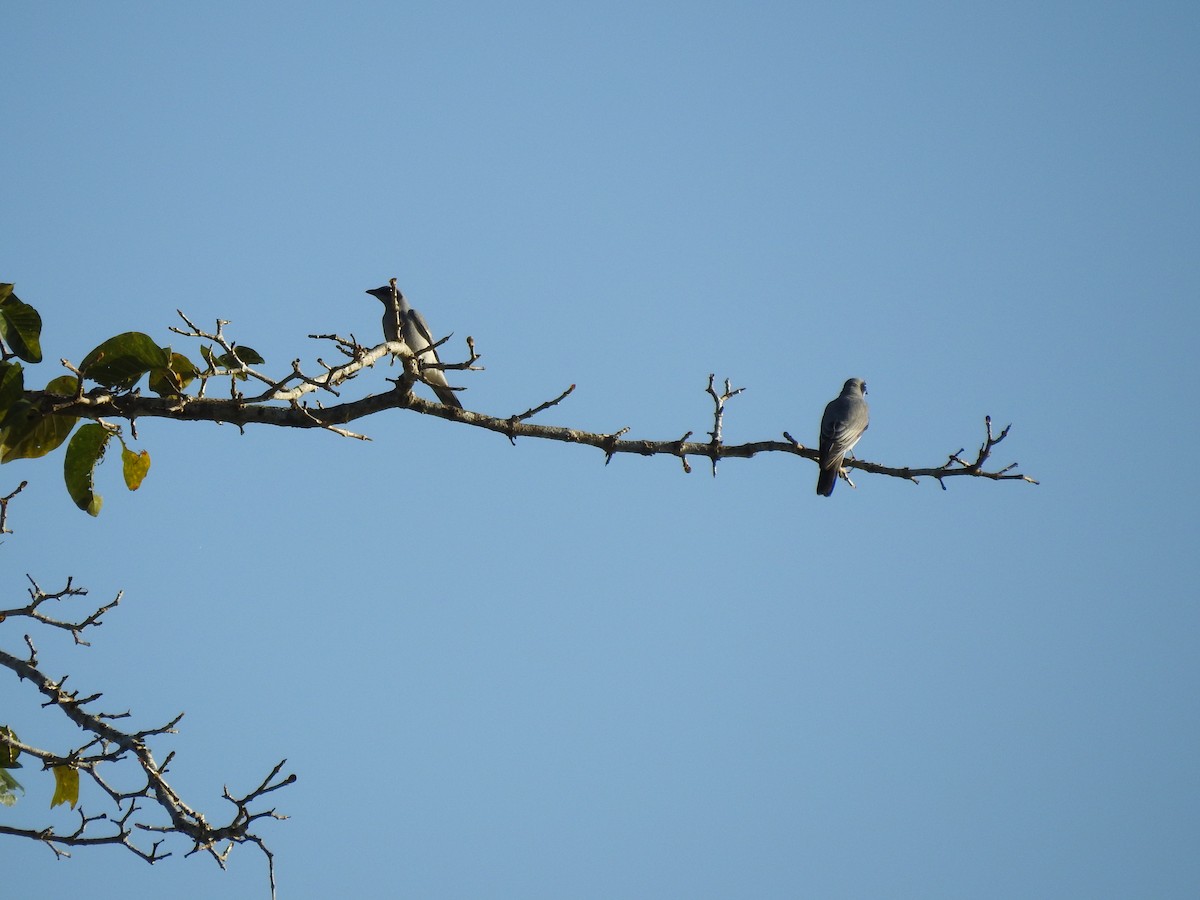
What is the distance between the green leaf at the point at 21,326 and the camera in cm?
455

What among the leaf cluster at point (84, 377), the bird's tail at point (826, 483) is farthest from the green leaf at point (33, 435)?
the bird's tail at point (826, 483)

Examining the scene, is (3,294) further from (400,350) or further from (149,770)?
(149,770)

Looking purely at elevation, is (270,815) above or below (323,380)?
below

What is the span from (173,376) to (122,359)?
0.21 m

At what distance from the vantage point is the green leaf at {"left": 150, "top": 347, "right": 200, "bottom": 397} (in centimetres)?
470

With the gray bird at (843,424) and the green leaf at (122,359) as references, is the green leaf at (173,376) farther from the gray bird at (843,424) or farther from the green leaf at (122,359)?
the gray bird at (843,424)

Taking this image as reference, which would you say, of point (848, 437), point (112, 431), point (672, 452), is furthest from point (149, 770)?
point (848, 437)

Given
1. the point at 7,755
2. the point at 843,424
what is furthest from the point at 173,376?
the point at 843,424

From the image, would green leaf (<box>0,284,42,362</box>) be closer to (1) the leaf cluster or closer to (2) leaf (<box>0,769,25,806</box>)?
(1) the leaf cluster

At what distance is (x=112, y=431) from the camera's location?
4.67 metres

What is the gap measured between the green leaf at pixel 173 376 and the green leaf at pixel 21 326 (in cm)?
47

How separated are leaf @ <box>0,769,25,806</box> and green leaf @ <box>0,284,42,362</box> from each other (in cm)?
180

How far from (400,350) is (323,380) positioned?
39 cm

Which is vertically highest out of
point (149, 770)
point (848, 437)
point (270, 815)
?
point (848, 437)
